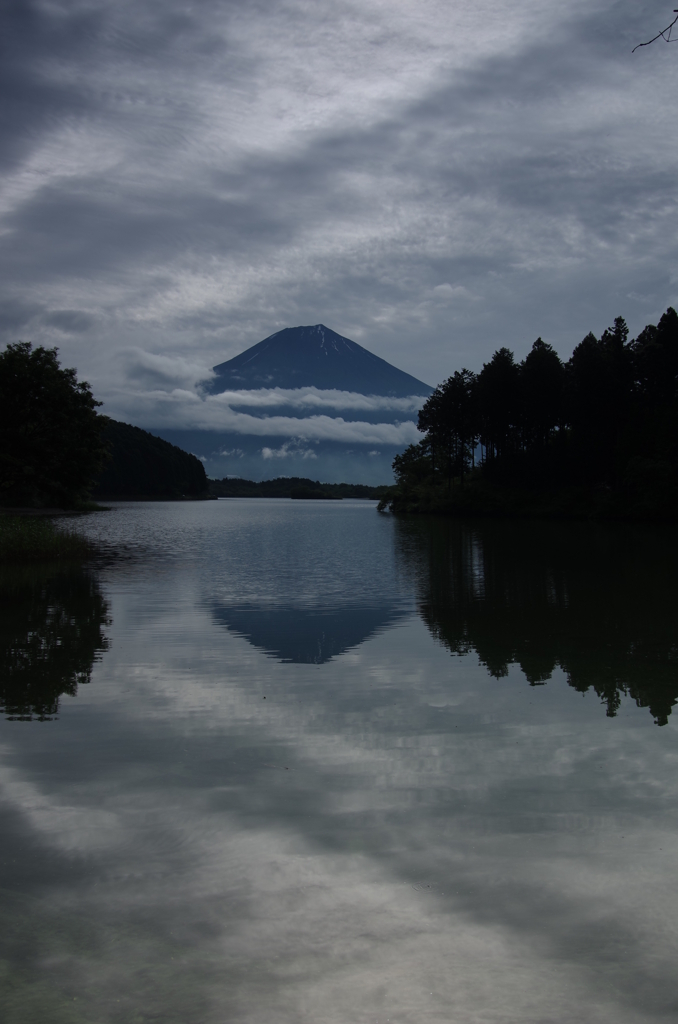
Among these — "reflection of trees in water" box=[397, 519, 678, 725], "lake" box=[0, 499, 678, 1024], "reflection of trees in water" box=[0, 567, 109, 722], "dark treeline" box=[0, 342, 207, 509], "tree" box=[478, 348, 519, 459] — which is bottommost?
"reflection of trees in water" box=[397, 519, 678, 725]

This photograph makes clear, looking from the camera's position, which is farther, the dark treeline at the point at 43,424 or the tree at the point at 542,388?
the tree at the point at 542,388

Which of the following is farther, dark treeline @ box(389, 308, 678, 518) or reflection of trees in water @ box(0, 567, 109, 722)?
dark treeline @ box(389, 308, 678, 518)

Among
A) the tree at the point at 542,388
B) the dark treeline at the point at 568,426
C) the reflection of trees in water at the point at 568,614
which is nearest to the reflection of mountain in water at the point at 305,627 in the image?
the reflection of trees in water at the point at 568,614

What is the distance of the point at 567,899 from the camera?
15.4 ft

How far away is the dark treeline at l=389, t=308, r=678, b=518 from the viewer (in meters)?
73.4

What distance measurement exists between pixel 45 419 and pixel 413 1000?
48.2 meters

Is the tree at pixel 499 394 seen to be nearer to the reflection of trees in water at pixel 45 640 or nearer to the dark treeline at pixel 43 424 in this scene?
the dark treeline at pixel 43 424

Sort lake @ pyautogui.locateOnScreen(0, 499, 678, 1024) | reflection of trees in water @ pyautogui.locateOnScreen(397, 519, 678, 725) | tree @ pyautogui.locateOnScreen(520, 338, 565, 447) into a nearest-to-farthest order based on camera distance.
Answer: lake @ pyautogui.locateOnScreen(0, 499, 678, 1024) < reflection of trees in water @ pyautogui.locateOnScreen(397, 519, 678, 725) < tree @ pyautogui.locateOnScreen(520, 338, 565, 447)

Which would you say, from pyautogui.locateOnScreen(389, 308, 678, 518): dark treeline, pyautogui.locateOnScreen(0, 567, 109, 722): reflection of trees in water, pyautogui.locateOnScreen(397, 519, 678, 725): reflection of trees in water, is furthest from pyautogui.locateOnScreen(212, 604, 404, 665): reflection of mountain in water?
pyautogui.locateOnScreen(389, 308, 678, 518): dark treeline

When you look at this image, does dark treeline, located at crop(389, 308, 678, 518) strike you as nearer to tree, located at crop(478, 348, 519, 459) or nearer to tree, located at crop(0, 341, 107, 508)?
tree, located at crop(478, 348, 519, 459)

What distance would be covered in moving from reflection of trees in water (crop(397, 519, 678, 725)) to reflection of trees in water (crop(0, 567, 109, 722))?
21.4ft

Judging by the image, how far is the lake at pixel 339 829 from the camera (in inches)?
152

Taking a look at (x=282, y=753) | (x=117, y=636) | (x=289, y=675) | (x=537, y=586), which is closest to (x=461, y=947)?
(x=282, y=753)

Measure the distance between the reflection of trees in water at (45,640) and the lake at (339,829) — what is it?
95 mm
